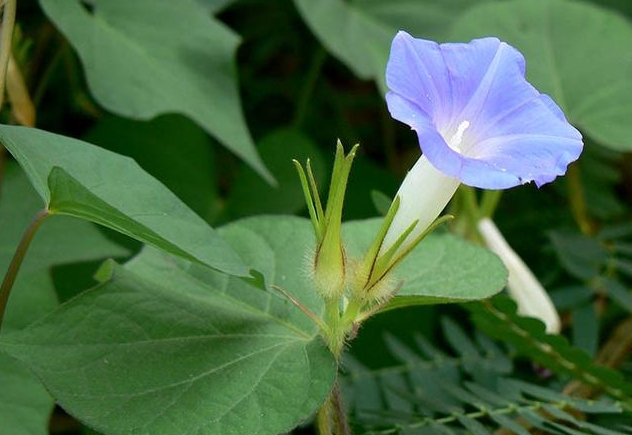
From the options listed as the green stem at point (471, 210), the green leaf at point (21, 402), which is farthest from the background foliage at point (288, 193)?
the green stem at point (471, 210)

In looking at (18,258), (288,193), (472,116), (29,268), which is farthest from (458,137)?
(288,193)

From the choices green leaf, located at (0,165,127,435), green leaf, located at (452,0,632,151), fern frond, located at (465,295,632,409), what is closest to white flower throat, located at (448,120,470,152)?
fern frond, located at (465,295,632,409)

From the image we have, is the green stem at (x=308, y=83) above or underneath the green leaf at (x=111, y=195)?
underneath

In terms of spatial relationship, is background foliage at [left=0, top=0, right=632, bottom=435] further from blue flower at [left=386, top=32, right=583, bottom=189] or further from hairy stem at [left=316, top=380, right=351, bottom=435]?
blue flower at [left=386, top=32, right=583, bottom=189]

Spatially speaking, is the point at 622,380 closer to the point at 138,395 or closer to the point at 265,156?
the point at 138,395

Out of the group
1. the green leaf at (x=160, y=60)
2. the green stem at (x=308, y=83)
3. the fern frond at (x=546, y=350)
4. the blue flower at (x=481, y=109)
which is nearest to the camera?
the blue flower at (x=481, y=109)

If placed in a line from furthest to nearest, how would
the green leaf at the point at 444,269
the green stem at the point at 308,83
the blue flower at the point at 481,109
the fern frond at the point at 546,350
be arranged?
the green stem at the point at 308,83 → the fern frond at the point at 546,350 → the green leaf at the point at 444,269 → the blue flower at the point at 481,109

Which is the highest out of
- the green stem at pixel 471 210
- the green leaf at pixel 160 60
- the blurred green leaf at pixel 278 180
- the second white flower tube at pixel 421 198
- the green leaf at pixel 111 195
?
the second white flower tube at pixel 421 198

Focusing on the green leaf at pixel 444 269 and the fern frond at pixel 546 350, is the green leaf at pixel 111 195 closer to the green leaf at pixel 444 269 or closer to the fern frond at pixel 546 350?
the green leaf at pixel 444 269

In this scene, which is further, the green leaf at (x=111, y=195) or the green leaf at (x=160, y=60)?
the green leaf at (x=160, y=60)
